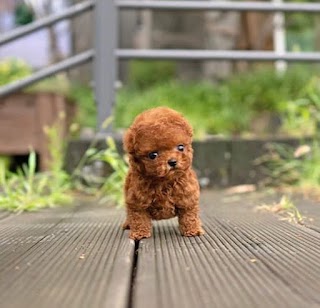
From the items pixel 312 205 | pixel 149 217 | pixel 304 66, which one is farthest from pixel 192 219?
pixel 304 66

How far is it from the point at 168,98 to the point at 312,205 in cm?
229

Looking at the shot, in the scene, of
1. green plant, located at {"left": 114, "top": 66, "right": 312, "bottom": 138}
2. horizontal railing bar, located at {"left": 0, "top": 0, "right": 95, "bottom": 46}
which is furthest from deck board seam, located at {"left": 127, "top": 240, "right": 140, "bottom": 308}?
green plant, located at {"left": 114, "top": 66, "right": 312, "bottom": 138}

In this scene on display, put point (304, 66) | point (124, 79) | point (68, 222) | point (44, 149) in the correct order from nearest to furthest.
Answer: point (68, 222), point (44, 149), point (304, 66), point (124, 79)

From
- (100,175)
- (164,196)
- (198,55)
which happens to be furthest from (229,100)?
(164,196)

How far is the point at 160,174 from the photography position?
4.79ft

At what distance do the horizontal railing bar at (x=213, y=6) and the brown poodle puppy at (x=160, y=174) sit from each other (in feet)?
6.17

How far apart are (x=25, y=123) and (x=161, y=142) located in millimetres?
3056

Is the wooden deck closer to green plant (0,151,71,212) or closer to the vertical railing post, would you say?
green plant (0,151,71,212)

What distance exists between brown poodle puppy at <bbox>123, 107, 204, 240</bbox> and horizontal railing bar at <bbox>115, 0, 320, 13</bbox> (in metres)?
1.88

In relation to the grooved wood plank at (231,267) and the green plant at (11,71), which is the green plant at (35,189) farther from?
the green plant at (11,71)

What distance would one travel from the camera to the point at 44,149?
4277 millimetres

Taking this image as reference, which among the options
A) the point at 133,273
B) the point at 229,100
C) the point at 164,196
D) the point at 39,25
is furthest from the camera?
the point at 229,100

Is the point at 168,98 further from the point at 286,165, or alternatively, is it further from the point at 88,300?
the point at 88,300

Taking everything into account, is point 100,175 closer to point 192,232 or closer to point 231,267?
point 192,232
